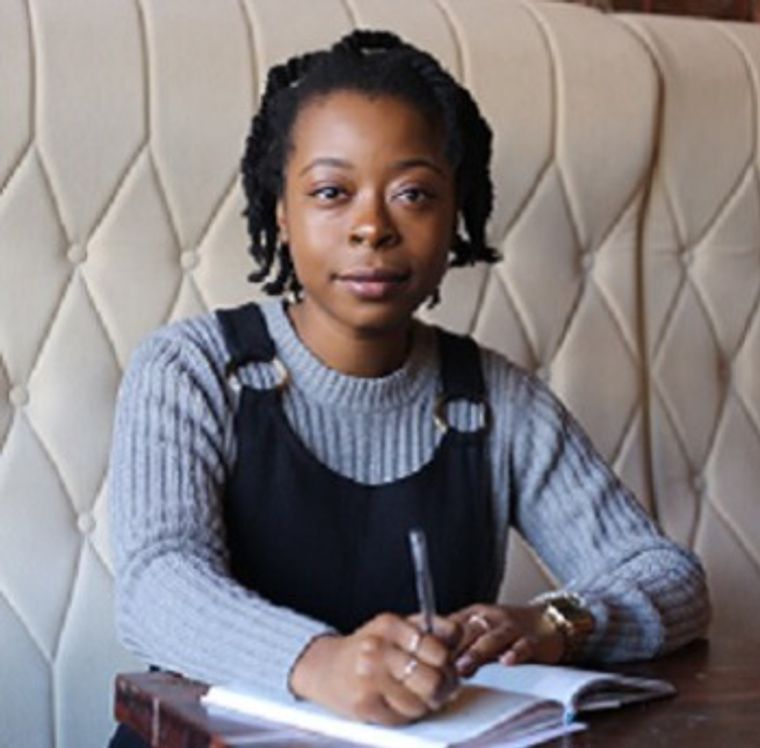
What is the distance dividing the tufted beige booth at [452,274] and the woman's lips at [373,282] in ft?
1.44

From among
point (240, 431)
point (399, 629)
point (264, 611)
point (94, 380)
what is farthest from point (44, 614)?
point (399, 629)

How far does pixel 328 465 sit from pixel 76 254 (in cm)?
45

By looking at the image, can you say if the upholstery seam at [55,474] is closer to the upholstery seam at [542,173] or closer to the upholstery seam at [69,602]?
the upholstery seam at [69,602]

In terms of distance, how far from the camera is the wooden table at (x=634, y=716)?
947 mm

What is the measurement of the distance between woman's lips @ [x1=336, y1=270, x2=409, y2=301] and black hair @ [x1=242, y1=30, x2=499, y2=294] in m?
0.13

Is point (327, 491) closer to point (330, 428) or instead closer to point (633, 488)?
point (330, 428)

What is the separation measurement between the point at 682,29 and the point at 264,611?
1172 mm

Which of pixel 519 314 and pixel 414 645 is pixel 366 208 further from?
pixel 519 314

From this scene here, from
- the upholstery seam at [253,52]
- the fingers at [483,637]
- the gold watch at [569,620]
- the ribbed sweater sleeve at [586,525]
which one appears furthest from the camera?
the upholstery seam at [253,52]

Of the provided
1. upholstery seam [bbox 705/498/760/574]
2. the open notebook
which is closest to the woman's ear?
the open notebook

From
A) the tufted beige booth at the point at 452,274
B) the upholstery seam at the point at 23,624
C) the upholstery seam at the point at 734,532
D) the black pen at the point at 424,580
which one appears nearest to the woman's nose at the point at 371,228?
the black pen at the point at 424,580

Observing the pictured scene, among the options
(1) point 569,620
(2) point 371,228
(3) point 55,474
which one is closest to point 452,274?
(3) point 55,474

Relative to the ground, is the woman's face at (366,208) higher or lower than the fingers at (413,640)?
higher

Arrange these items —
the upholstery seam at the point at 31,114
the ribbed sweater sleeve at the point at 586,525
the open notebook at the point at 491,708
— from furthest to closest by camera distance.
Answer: the upholstery seam at the point at 31,114
the ribbed sweater sleeve at the point at 586,525
the open notebook at the point at 491,708
